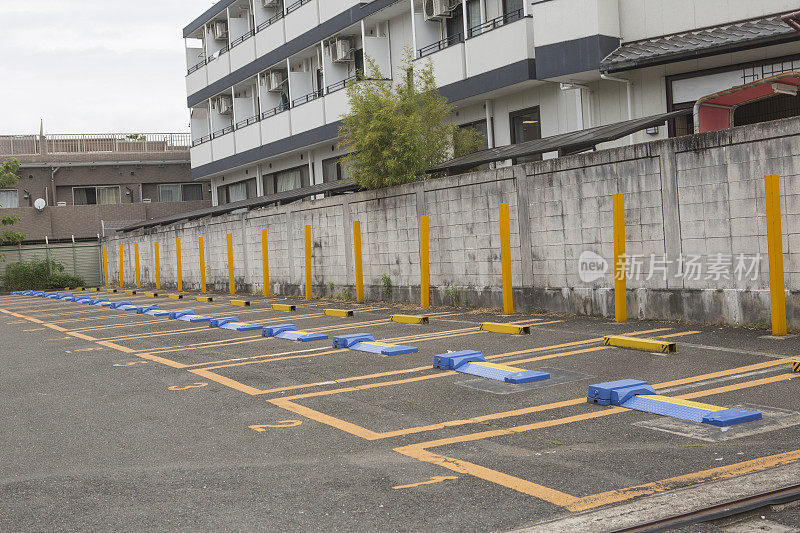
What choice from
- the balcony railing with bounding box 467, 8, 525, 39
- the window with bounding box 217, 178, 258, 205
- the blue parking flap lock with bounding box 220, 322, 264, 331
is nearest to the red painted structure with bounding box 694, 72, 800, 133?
the balcony railing with bounding box 467, 8, 525, 39

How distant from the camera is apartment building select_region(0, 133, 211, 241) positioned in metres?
39.9

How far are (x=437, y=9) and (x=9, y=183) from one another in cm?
2449

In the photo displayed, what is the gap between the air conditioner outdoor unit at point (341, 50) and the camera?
1035 inches

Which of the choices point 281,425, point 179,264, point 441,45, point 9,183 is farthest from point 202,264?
point 281,425

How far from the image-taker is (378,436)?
5582mm

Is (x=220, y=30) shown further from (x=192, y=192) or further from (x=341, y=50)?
(x=341, y=50)

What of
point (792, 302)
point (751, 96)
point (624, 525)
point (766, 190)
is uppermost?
point (751, 96)

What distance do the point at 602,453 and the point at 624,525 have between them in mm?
1189

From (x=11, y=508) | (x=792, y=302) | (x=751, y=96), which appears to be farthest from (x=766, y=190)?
(x=11, y=508)

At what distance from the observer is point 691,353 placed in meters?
8.13

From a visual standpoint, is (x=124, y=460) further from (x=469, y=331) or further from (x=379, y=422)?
(x=469, y=331)

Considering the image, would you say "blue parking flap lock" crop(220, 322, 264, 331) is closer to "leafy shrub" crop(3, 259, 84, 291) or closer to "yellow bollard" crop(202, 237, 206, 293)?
"yellow bollard" crop(202, 237, 206, 293)

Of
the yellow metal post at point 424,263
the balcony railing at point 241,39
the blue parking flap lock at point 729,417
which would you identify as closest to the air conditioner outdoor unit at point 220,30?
the balcony railing at point 241,39

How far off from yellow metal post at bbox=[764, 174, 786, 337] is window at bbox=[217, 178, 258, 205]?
27357mm
